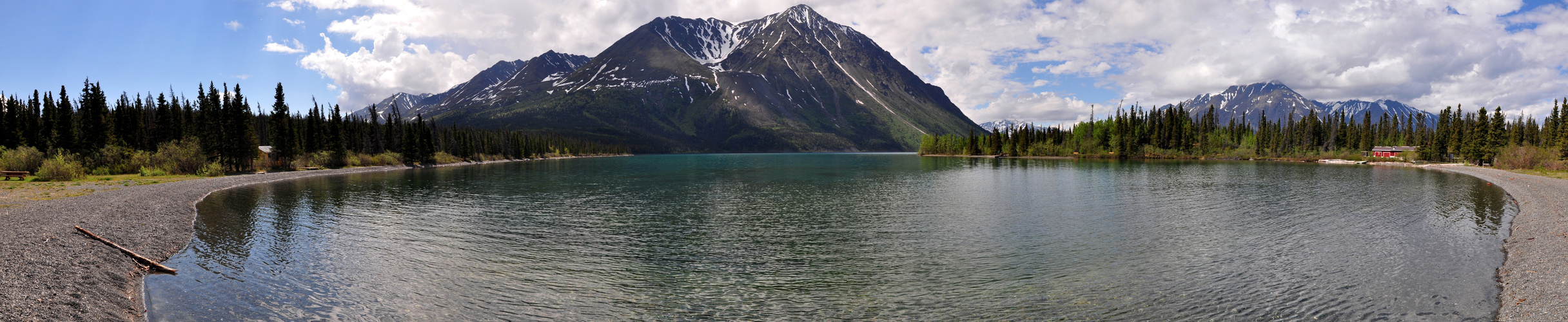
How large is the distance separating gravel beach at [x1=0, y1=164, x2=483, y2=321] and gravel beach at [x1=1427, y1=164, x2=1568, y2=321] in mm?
31307

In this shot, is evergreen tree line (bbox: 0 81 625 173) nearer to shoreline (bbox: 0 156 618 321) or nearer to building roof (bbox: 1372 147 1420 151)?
shoreline (bbox: 0 156 618 321)

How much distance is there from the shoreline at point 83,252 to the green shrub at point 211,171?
116ft

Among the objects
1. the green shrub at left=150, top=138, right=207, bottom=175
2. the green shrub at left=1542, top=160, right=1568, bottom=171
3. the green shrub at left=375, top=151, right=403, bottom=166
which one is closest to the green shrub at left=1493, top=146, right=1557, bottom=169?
the green shrub at left=1542, top=160, right=1568, bottom=171

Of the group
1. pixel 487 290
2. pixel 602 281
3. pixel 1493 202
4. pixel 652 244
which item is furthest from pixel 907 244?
pixel 1493 202

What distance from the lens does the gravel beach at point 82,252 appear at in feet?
43.3

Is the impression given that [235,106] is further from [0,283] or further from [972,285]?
[972,285]

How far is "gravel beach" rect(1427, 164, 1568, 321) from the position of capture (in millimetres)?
14258

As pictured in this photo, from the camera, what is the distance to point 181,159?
64.9 meters

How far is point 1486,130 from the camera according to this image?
101188mm

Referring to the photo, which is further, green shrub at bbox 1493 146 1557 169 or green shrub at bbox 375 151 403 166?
green shrub at bbox 375 151 403 166

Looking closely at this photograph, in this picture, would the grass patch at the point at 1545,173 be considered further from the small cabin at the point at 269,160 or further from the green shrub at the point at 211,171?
the small cabin at the point at 269,160

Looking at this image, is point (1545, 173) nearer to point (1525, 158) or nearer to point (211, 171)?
point (1525, 158)

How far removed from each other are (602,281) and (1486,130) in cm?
14679

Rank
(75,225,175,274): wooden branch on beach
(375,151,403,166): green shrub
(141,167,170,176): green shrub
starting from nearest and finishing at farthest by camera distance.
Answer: (75,225,175,274): wooden branch on beach
(141,167,170,176): green shrub
(375,151,403,166): green shrub
